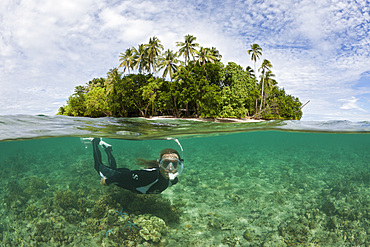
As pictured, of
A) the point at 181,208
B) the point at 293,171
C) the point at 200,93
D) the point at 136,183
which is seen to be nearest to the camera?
the point at 136,183

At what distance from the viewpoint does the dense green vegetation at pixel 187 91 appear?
35500mm

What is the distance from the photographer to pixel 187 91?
3509 centimetres

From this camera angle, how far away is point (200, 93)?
35.7 metres

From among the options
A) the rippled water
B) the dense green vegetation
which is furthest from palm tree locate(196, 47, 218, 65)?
the rippled water

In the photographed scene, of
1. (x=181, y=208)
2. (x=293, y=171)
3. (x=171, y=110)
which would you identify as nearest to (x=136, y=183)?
(x=181, y=208)

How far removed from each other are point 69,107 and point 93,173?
45459 mm

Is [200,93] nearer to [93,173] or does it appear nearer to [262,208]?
[93,173]

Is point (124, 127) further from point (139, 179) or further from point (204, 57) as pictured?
point (204, 57)

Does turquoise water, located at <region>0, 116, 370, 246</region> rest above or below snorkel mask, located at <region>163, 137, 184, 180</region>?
below

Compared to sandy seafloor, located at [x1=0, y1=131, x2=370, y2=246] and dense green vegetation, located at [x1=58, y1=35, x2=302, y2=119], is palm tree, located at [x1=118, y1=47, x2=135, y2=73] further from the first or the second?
sandy seafloor, located at [x1=0, y1=131, x2=370, y2=246]

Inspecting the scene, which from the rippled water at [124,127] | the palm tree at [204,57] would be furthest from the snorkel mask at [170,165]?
the palm tree at [204,57]

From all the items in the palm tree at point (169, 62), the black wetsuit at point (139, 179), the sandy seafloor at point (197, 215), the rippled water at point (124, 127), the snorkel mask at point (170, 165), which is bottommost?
the sandy seafloor at point (197, 215)

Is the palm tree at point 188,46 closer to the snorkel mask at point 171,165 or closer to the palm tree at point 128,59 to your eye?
the palm tree at point 128,59

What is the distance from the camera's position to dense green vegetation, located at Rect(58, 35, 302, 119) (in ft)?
116
